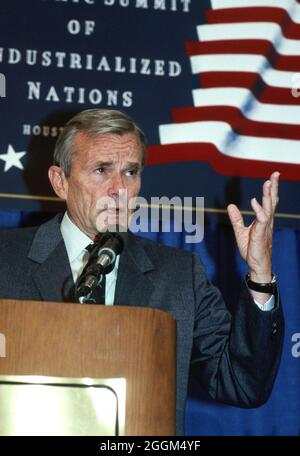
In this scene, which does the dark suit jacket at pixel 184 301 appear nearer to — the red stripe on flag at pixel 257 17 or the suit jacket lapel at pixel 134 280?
the suit jacket lapel at pixel 134 280

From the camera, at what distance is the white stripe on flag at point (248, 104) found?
330 cm

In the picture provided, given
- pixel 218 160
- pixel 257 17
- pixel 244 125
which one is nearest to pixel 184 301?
pixel 218 160

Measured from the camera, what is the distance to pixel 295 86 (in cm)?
336

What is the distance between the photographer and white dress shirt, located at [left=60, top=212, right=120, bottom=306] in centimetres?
211

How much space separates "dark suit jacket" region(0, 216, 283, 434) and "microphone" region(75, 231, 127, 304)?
1.21 ft

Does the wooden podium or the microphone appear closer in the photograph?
the wooden podium

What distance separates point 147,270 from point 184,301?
5.2 inches

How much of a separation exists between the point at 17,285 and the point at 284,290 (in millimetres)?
1413

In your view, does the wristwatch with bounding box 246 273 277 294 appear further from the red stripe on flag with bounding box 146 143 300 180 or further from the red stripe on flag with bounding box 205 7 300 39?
the red stripe on flag with bounding box 205 7 300 39

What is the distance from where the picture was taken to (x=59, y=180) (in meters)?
2.41

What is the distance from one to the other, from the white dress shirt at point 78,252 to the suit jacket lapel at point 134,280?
0.10ft

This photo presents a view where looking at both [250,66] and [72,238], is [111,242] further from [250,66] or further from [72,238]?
[250,66]

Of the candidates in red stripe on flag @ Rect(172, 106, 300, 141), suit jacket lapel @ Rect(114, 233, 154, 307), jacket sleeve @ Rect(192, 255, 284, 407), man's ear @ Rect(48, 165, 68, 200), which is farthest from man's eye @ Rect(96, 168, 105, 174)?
red stripe on flag @ Rect(172, 106, 300, 141)
